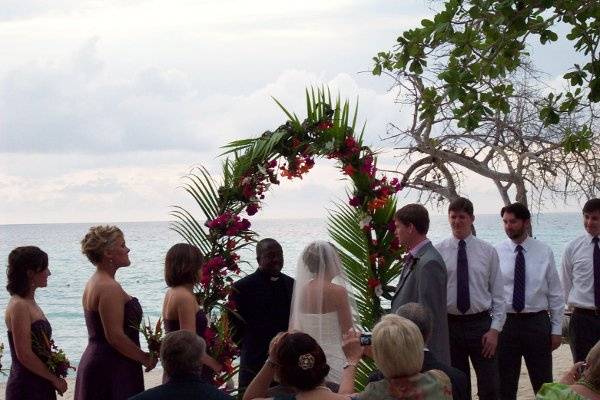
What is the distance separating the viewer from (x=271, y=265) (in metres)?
7.54

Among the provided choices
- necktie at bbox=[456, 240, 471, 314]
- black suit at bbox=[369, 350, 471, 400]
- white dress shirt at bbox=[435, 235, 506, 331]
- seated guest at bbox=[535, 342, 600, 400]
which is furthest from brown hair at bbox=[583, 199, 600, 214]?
seated guest at bbox=[535, 342, 600, 400]

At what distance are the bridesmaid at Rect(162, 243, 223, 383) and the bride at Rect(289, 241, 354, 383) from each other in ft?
2.51

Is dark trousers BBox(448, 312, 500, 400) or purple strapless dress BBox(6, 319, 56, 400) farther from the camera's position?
dark trousers BBox(448, 312, 500, 400)

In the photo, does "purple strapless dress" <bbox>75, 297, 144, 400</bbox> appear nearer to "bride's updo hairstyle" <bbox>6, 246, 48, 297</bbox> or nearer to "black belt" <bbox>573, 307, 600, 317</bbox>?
"bride's updo hairstyle" <bbox>6, 246, 48, 297</bbox>

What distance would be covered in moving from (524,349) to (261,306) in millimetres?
2237

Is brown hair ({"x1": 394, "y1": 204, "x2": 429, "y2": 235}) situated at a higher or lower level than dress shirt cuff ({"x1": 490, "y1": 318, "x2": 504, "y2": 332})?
higher

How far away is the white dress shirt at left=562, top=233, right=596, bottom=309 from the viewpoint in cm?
859

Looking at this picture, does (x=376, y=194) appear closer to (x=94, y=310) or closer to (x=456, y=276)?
(x=456, y=276)

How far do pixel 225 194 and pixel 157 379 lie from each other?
1039 centimetres

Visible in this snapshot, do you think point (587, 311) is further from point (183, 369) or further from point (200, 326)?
point (183, 369)

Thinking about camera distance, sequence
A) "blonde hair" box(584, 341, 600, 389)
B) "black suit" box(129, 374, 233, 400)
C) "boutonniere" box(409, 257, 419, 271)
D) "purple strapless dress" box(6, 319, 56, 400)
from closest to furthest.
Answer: "blonde hair" box(584, 341, 600, 389), "black suit" box(129, 374, 233, 400), "purple strapless dress" box(6, 319, 56, 400), "boutonniere" box(409, 257, 419, 271)

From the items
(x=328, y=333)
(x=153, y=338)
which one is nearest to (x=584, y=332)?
(x=328, y=333)

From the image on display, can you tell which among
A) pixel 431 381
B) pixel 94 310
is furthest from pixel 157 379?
pixel 431 381

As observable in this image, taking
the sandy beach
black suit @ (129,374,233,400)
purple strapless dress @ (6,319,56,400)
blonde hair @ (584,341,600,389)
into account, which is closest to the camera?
blonde hair @ (584,341,600,389)
